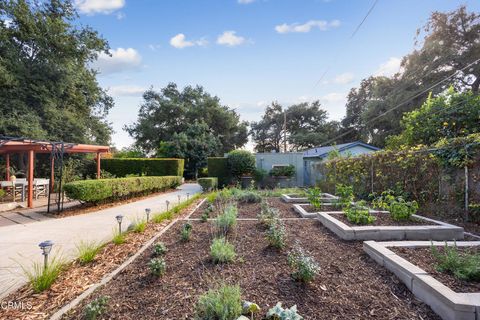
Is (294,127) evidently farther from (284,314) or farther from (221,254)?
(284,314)

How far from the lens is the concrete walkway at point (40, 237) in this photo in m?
3.30

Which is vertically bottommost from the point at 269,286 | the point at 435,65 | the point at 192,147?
the point at 269,286

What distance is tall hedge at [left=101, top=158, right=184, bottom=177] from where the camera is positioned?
17703mm

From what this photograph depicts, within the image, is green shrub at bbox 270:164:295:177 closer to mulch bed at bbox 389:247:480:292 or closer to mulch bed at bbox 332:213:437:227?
mulch bed at bbox 332:213:437:227

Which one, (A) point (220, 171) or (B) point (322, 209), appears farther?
(A) point (220, 171)

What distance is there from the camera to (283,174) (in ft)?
57.1

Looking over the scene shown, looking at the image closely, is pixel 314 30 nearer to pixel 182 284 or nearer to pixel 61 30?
pixel 182 284

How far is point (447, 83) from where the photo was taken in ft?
58.6

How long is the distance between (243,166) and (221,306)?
14815 mm

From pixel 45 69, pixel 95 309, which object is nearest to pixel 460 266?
pixel 95 309

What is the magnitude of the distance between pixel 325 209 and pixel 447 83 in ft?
57.5

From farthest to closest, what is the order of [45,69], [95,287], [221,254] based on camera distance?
[45,69] → [221,254] → [95,287]

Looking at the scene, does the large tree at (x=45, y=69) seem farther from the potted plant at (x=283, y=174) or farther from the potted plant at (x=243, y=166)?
the potted plant at (x=283, y=174)

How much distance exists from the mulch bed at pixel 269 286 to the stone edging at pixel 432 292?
7 cm
